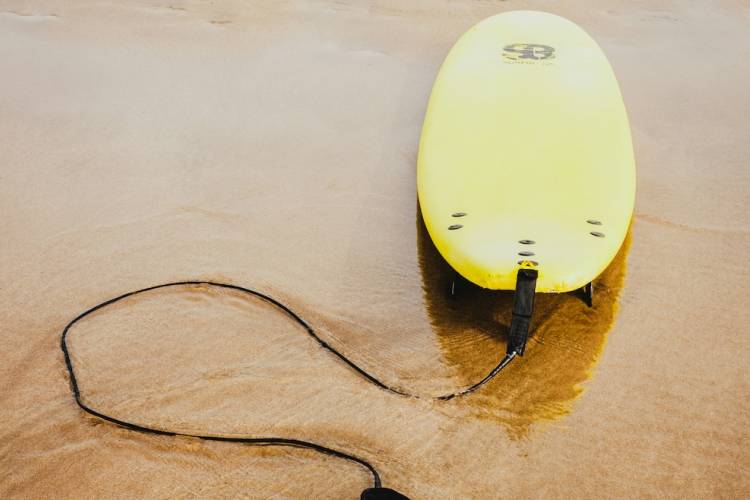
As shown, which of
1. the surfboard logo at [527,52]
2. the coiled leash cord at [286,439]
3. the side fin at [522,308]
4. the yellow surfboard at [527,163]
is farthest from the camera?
the surfboard logo at [527,52]

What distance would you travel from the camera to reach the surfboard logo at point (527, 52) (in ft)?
9.59

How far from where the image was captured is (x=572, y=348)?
2027 mm

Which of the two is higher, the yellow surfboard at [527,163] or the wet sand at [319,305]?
the yellow surfboard at [527,163]

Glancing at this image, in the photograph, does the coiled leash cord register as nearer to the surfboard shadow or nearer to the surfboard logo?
the surfboard shadow

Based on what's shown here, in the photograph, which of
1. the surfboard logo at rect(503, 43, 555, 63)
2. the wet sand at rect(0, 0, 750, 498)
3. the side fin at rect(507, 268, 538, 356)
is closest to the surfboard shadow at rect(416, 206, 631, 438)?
the wet sand at rect(0, 0, 750, 498)

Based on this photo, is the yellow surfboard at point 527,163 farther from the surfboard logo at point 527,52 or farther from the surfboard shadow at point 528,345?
the surfboard shadow at point 528,345

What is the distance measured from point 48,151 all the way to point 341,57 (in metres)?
1.88

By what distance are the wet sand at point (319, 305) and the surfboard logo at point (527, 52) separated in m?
0.61

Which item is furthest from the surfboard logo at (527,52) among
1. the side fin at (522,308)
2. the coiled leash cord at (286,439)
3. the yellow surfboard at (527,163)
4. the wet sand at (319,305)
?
the coiled leash cord at (286,439)

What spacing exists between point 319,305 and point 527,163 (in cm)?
92

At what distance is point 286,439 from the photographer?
1.74 metres

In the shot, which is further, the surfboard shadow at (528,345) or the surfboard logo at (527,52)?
the surfboard logo at (527,52)

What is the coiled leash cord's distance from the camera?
5.39 ft

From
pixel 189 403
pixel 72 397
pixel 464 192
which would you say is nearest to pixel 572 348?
pixel 464 192
